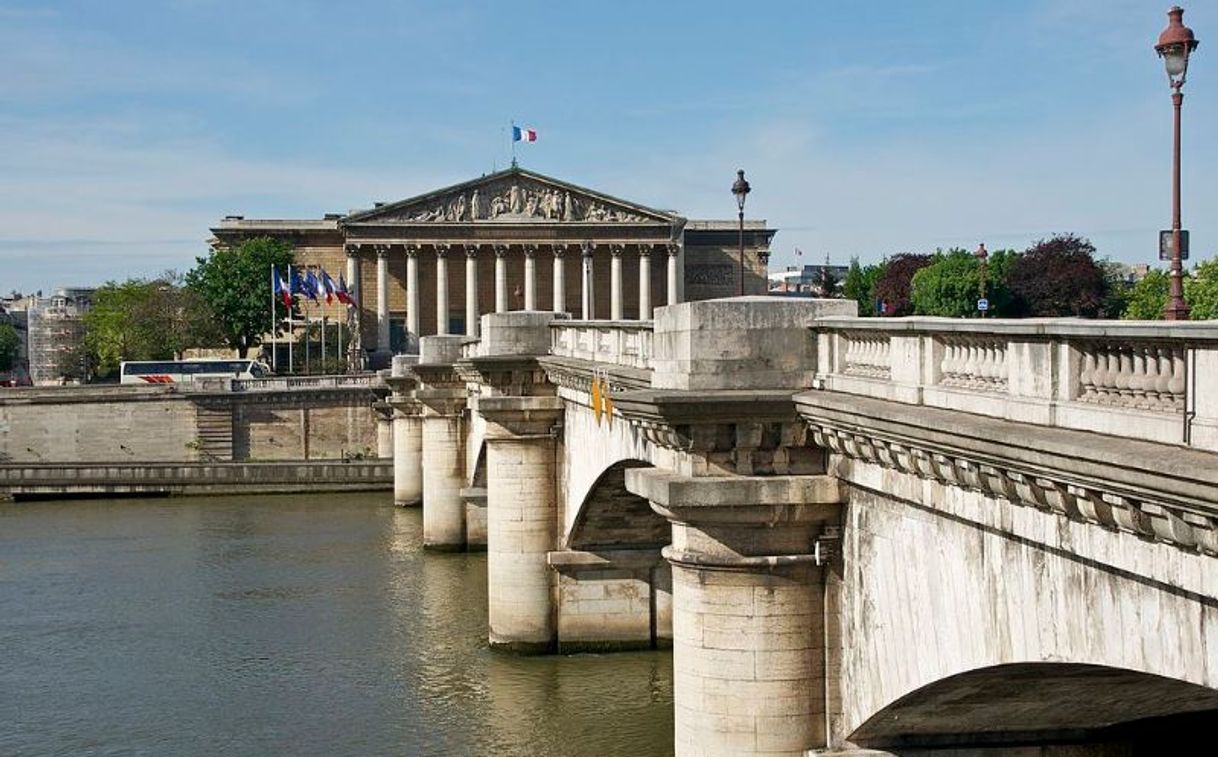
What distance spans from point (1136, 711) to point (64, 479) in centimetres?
6345

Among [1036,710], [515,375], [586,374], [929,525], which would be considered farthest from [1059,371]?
[515,375]

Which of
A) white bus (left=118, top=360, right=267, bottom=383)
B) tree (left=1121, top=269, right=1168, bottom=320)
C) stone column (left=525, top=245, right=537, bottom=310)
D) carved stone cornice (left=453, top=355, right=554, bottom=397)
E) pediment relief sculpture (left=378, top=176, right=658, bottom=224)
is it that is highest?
pediment relief sculpture (left=378, top=176, right=658, bottom=224)

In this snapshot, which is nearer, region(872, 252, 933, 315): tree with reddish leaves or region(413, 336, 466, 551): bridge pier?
region(413, 336, 466, 551): bridge pier

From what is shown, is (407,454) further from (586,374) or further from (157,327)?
(157,327)

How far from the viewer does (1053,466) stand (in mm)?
9898

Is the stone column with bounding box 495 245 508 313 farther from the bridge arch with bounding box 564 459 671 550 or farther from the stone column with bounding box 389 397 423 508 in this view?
the bridge arch with bounding box 564 459 671 550

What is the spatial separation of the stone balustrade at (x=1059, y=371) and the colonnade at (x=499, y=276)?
380 feet

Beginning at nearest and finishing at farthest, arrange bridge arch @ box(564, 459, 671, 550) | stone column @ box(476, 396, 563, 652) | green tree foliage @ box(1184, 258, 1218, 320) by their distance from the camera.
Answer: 1. bridge arch @ box(564, 459, 671, 550)
2. stone column @ box(476, 396, 563, 652)
3. green tree foliage @ box(1184, 258, 1218, 320)

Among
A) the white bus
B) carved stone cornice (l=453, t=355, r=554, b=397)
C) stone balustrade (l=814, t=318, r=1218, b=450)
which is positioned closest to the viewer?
stone balustrade (l=814, t=318, r=1218, b=450)

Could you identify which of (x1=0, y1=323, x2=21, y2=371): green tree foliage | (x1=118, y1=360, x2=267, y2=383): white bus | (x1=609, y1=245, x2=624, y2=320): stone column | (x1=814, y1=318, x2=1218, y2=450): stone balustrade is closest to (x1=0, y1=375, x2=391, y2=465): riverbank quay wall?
(x1=118, y1=360, x2=267, y2=383): white bus

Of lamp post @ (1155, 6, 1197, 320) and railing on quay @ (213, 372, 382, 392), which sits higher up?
lamp post @ (1155, 6, 1197, 320)

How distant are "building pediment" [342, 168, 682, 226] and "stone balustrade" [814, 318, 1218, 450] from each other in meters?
118

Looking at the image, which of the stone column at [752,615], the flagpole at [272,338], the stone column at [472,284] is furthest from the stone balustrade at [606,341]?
the stone column at [472,284]

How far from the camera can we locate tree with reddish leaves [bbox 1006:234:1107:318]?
63.2 meters
